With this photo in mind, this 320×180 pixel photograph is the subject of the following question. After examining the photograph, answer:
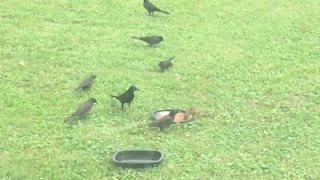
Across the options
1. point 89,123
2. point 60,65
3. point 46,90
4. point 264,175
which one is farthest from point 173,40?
point 264,175

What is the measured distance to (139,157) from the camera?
5.74m

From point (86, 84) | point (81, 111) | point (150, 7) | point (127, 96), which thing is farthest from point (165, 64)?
point (150, 7)

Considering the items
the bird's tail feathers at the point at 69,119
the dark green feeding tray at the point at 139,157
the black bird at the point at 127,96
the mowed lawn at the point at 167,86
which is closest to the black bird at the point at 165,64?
the mowed lawn at the point at 167,86

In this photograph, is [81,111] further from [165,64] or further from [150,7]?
[150,7]

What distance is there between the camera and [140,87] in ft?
24.5

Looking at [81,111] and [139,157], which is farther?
[81,111]

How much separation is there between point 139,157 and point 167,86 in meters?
1.91

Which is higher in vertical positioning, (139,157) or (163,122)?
(163,122)

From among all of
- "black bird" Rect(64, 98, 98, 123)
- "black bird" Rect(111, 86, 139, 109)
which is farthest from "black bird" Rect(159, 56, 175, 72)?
"black bird" Rect(64, 98, 98, 123)

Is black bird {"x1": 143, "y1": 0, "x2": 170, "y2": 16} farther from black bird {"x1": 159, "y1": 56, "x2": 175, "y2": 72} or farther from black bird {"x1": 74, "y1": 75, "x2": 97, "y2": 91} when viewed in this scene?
black bird {"x1": 74, "y1": 75, "x2": 97, "y2": 91}

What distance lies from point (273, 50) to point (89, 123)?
11.6ft

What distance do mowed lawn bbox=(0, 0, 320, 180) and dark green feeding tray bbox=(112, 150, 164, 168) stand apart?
76mm

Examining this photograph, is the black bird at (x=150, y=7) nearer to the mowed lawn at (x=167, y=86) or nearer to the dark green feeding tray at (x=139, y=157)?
the mowed lawn at (x=167, y=86)

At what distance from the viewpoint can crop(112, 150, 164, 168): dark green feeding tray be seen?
5574mm
